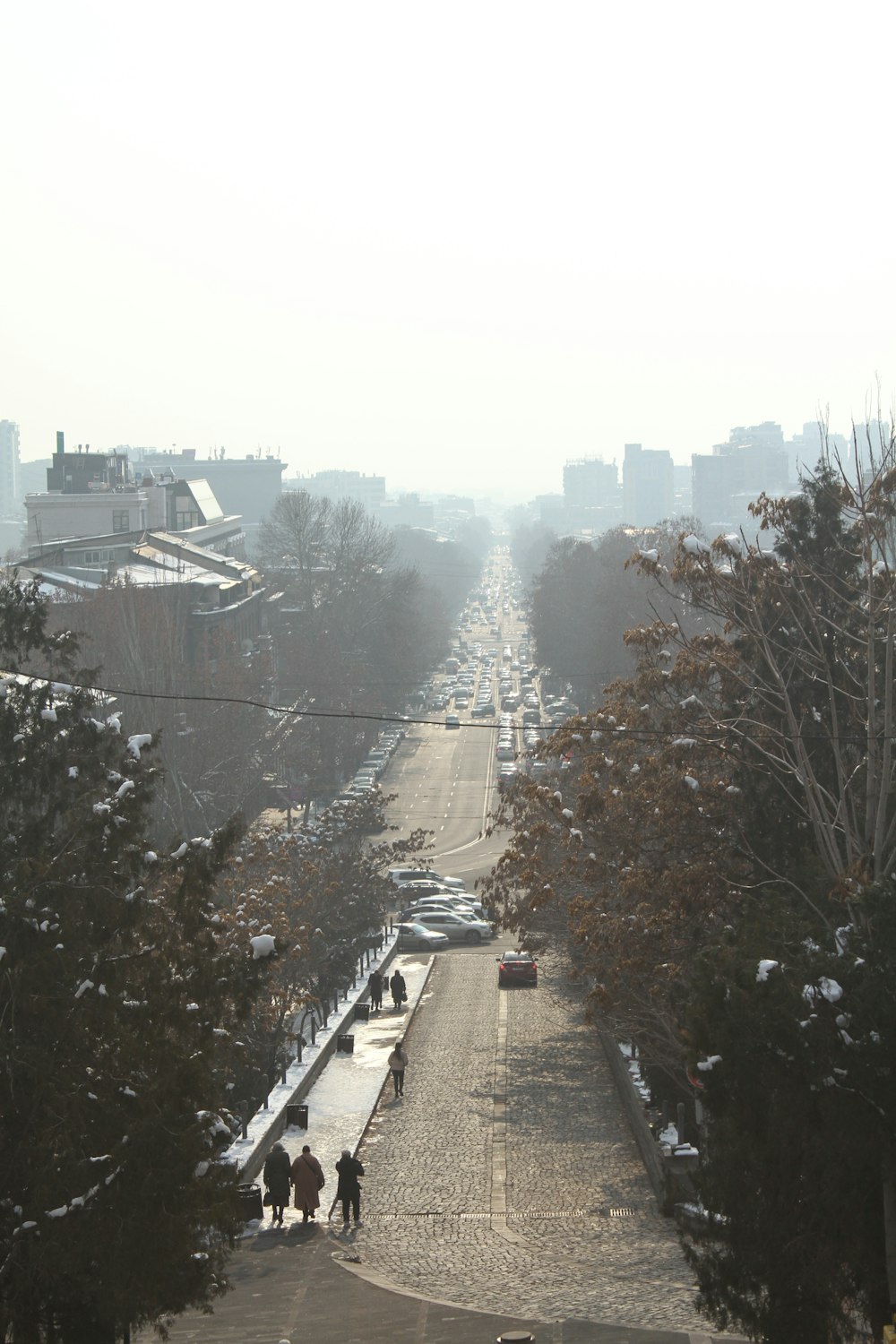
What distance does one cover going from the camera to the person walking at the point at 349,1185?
662 inches

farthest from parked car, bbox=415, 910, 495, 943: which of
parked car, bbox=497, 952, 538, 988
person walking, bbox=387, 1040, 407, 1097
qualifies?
person walking, bbox=387, 1040, 407, 1097

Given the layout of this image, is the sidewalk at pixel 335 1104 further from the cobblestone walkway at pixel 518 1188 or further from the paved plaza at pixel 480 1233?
the cobblestone walkway at pixel 518 1188

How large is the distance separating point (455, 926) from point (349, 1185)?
29486 millimetres

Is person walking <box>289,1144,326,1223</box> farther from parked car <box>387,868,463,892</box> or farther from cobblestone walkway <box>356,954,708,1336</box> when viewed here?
parked car <box>387,868,463,892</box>

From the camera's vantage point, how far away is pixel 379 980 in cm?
3142

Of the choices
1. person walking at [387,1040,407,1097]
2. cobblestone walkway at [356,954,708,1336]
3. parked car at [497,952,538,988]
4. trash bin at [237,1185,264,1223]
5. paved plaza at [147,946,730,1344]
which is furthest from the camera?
parked car at [497,952,538,988]

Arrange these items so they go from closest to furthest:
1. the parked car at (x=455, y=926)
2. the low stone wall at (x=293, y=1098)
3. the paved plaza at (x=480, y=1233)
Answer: the paved plaza at (x=480, y=1233)
the low stone wall at (x=293, y=1098)
the parked car at (x=455, y=926)

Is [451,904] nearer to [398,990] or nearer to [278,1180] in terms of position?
[398,990]

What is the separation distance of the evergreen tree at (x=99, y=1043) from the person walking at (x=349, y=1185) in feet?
12.2

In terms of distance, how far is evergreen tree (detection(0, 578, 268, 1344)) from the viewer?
11.8 meters

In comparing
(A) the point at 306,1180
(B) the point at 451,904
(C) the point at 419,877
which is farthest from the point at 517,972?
(C) the point at 419,877

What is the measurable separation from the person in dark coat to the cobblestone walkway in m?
1.01

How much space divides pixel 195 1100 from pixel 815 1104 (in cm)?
484

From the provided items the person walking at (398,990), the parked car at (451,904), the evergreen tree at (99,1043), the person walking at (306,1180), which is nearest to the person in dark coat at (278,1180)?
the person walking at (306,1180)
